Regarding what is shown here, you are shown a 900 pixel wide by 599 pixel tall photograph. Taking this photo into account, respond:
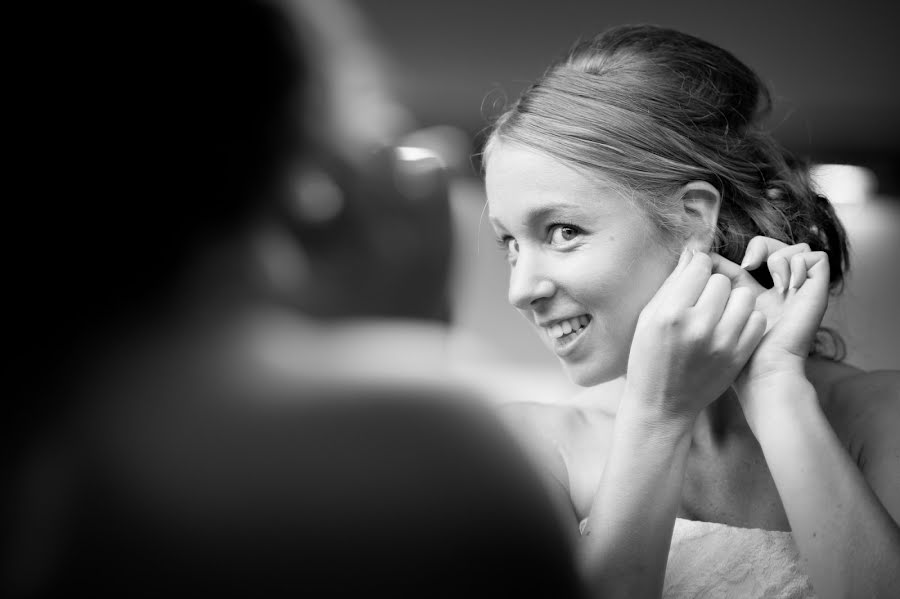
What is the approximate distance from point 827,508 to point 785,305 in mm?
250

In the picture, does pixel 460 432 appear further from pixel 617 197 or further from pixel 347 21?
pixel 617 197

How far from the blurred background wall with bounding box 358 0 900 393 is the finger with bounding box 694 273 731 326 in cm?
134

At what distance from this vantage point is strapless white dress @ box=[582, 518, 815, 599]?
1.00 meters

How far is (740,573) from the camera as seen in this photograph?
1015mm

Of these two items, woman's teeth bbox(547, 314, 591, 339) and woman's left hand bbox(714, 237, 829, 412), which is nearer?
woman's left hand bbox(714, 237, 829, 412)

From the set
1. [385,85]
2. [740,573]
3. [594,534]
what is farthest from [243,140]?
[740,573]

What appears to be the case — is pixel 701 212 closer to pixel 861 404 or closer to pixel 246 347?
pixel 861 404

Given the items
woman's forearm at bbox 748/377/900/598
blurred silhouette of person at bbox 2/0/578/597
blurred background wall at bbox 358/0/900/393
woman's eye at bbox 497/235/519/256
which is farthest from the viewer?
blurred background wall at bbox 358/0/900/393

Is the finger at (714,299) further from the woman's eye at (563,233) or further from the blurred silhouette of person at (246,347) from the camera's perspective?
the blurred silhouette of person at (246,347)

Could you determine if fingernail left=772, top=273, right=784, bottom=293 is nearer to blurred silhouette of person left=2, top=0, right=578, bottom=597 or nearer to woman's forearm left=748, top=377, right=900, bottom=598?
woman's forearm left=748, top=377, right=900, bottom=598

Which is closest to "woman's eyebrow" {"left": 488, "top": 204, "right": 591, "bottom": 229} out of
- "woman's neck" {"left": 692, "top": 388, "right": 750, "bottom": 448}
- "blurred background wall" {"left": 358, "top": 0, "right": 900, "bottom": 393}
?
"woman's neck" {"left": 692, "top": 388, "right": 750, "bottom": 448}

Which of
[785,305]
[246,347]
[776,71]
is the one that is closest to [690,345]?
[785,305]

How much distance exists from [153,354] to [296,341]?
0.07m

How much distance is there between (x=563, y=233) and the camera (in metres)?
1.04
